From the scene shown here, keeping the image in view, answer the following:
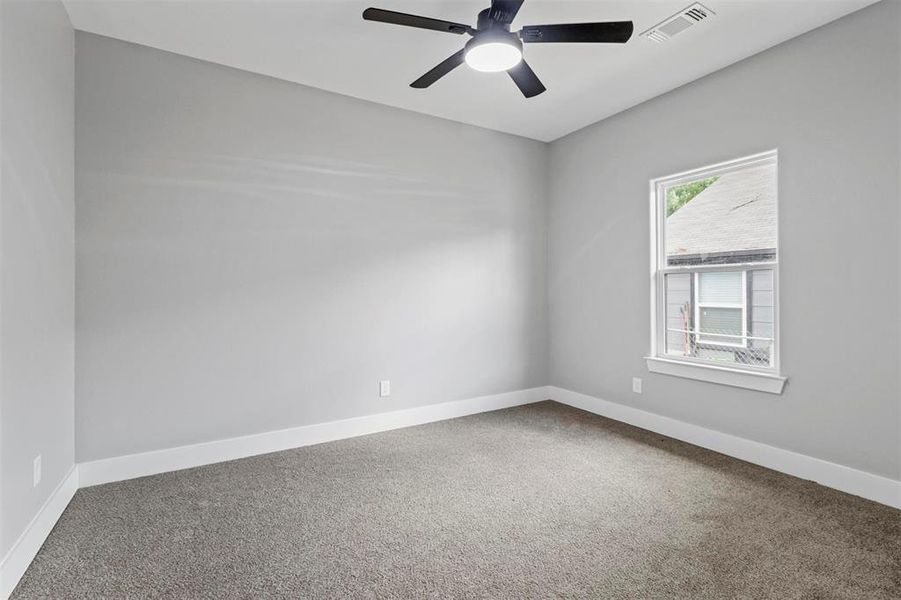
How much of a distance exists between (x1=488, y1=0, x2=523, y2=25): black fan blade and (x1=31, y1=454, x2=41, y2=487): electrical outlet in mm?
2820

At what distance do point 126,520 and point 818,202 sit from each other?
4105 millimetres

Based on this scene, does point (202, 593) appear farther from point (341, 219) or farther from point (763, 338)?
point (763, 338)

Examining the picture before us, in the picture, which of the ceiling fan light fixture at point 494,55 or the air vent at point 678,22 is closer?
the ceiling fan light fixture at point 494,55

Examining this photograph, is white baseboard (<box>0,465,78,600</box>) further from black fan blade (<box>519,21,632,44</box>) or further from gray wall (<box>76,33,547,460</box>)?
black fan blade (<box>519,21,632,44</box>)

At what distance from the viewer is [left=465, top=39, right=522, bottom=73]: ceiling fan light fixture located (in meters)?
2.16

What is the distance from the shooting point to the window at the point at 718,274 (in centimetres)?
302

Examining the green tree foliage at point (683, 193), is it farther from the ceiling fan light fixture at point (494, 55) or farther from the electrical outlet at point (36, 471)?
the electrical outlet at point (36, 471)

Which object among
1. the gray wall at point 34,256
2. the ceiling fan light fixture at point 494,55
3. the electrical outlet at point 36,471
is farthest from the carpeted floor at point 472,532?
the ceiling fan light fixture at point 494,55

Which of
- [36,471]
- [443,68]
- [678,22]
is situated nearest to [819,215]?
[678,22]

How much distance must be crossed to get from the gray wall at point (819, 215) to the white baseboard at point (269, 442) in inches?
60.4

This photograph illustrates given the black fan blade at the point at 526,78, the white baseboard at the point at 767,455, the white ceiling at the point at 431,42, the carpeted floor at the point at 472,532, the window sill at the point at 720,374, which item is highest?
the white ceiling at the point at 431,42

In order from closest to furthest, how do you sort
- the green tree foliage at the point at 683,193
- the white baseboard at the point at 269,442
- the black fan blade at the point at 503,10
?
the black fan blade at the point at 503,10 → the white baseboard at the point at 269,442 → the green tree foliage at the point at 683,193

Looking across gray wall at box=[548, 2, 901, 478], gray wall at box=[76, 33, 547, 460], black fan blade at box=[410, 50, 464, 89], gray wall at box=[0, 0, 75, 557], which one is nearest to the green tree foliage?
gray wall at box=[548, 2, 901, 478]

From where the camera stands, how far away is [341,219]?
355 centimetres
